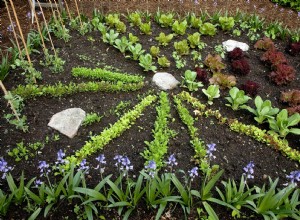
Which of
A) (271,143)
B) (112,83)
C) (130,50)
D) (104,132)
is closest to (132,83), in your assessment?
(112,83)

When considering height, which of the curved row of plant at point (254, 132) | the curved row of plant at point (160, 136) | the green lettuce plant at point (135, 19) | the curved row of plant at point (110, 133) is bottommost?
the curved row of plant at point (254, 132)

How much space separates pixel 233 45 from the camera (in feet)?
22.0

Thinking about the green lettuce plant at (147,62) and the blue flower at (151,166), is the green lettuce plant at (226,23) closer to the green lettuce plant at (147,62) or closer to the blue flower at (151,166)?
the green lettuce plant at (147,62)

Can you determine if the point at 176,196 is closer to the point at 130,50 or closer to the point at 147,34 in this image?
the point at 130,50

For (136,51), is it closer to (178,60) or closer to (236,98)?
(178,60)

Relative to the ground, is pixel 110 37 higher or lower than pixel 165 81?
higher

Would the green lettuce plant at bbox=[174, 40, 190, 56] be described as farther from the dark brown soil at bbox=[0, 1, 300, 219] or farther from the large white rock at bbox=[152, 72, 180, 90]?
the large white rock at bbox=[152, 72, 180, 90]

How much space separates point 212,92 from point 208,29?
2.14 m

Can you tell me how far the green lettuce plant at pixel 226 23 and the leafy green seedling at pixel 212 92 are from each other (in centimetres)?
234

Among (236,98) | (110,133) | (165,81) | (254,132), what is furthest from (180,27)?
(110,133)

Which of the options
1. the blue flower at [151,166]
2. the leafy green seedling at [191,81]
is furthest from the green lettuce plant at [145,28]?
the blue flower at [151,166]

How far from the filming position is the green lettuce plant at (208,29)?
6.81 metres

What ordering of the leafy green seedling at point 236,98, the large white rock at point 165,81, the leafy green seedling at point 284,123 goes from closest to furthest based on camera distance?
the leafy green seedling at point 284,123 < the leafy green seedling at point 236,98 < the large white rock at point 165,81

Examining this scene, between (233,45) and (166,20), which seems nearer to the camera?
(233,45)
